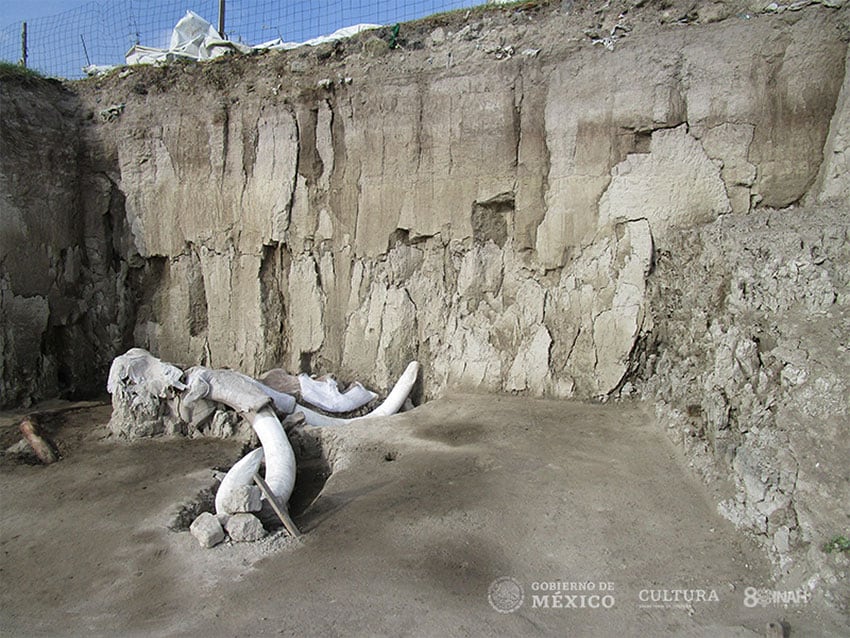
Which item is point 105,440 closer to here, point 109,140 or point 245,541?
point 245,541

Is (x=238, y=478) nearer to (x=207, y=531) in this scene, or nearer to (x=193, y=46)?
(x=207, y=531)

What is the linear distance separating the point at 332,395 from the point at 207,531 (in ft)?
9.20

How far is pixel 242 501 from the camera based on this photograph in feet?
13.5

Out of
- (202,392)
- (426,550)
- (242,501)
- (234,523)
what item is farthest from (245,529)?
(202,392)

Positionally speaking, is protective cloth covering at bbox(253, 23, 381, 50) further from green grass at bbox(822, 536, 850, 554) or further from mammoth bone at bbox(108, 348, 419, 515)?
green grass at bbox(822, 536, 850, 554)

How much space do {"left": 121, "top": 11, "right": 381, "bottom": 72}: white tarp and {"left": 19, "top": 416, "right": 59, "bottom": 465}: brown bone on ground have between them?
15.9 ft

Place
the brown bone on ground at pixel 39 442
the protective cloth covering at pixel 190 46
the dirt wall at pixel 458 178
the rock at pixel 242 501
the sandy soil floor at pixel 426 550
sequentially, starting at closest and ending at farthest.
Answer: the sandy soil floor at pixel 426 550, the rock at pixel 242 501, the dirt wall at pixel 458 178, the brown bone on ground at pixel 39 442, the protective cloth covering at pixel 190 46

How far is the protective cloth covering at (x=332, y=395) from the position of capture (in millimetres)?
6570

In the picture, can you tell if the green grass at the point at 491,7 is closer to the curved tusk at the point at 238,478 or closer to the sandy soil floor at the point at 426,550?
the sandy soil floor at the point at 426,550

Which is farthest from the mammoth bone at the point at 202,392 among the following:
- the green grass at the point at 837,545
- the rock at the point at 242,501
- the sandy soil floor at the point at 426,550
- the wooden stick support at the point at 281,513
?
the green grass at the point at 837,545

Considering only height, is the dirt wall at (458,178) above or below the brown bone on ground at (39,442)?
above

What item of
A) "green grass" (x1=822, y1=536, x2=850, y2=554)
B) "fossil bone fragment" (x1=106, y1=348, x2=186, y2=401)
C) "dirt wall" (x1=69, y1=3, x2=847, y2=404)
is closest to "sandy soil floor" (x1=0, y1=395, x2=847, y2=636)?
"green grass" (x1=822, y1=536, x2=850, y2=554)

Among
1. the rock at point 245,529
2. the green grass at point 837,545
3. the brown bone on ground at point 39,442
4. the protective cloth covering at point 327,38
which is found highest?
the protective cloth covering at point 327,38

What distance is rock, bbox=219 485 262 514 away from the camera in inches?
163
